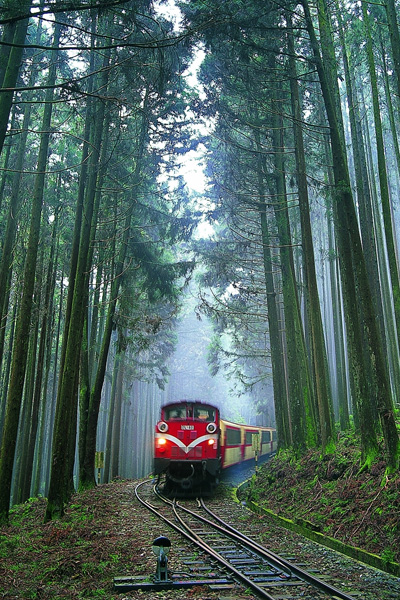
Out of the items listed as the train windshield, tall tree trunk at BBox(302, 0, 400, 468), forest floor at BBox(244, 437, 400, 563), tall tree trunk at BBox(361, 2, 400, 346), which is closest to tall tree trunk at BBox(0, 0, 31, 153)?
tall tree trunk at BBox(302, 0, 400, 468)

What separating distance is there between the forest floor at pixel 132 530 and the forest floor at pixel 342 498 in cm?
2

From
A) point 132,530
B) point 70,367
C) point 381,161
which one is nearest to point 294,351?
point 381,161

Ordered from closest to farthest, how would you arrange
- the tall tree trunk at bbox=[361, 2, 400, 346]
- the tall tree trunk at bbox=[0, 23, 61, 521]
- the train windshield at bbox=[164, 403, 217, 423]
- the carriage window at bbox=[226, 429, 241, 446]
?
1. the tall tree trunk at bbox=[0, 23, 61, 521]
2. the tall tree trunk at bbox=[361, 2, 400, 346]
3. the train windshield at bbox=[164, 403, 217, 423]
4. the carriage window at bbox=[226, 429, 241, 446]

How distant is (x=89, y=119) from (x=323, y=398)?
8080mm

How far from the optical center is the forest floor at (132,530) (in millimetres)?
5357

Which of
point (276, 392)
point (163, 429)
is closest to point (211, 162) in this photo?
point (276, 392)

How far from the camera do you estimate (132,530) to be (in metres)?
8.13

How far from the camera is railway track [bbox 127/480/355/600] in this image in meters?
5.00

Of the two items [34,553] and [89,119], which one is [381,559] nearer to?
[34,553]

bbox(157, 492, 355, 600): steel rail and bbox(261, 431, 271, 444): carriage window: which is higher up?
bbox(261, 431, 271, 444): carriage window

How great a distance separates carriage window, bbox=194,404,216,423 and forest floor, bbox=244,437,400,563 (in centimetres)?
228

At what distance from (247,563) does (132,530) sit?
270 centimetres

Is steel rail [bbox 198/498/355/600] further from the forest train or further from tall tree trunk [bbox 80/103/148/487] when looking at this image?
tall tree trunk [bbox 80/103/148/487]

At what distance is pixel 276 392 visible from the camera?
605 inches
